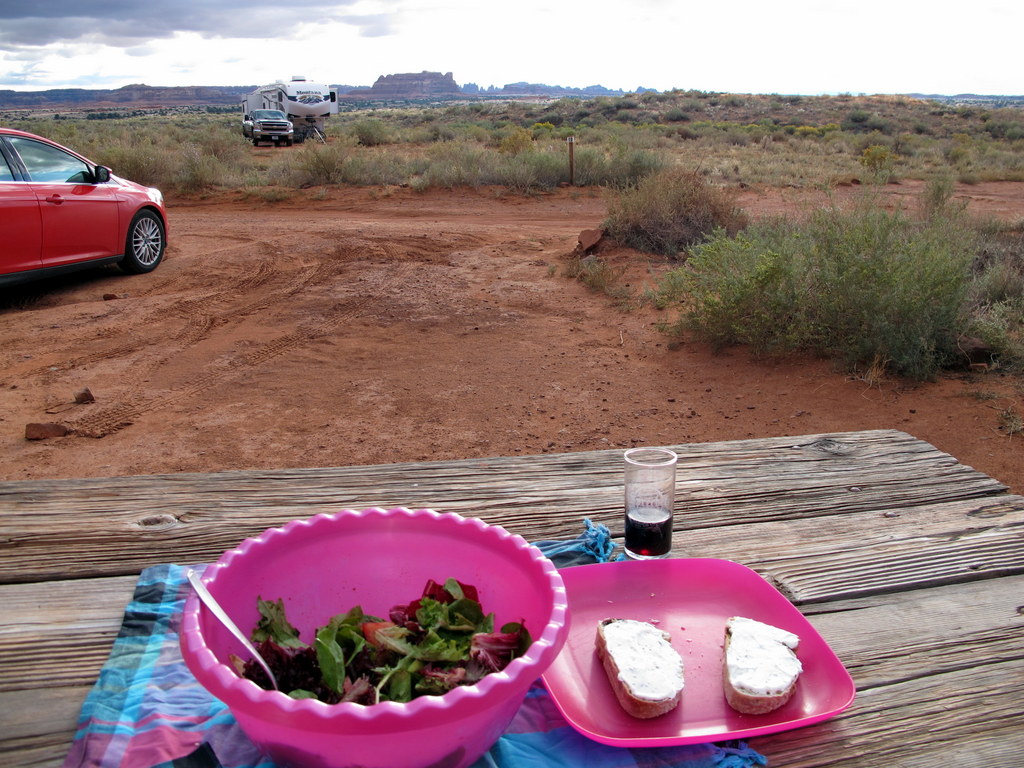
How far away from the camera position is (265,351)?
21.5 feet

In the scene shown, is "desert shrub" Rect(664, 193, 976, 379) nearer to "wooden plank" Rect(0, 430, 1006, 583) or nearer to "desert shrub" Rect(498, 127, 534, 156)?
"wooden plank" Rect(0, 430, 1006, 583)

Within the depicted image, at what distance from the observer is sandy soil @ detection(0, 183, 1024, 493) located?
503cm

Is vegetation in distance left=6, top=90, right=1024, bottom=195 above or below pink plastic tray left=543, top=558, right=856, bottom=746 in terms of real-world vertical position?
above

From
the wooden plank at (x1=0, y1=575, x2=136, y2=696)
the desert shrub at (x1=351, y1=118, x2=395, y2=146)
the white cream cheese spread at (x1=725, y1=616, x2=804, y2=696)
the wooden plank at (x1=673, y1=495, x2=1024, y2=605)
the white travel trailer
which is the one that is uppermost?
the white travel trailer

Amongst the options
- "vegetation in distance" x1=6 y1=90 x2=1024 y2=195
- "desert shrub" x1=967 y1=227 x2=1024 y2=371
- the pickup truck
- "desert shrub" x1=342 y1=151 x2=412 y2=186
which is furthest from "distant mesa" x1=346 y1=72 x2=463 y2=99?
"desert shrub" x1=967 y1=227 x2=1024 y2=371

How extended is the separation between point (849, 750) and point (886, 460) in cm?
117

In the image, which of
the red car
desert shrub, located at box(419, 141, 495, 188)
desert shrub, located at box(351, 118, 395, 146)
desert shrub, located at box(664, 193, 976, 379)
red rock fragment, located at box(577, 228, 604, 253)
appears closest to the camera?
desert shrub, located at box(664, 193, 976, 379)

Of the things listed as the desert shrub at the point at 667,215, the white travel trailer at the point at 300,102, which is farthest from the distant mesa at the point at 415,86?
the desert shrub at the point at 667,215

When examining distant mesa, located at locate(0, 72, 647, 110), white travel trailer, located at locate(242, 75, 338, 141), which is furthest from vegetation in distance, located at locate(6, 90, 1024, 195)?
distant mesa, located at locate(0, 72, 647, 110)

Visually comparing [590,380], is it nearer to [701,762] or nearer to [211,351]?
[211,351]

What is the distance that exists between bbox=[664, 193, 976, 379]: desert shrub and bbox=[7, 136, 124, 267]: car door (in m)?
5.67

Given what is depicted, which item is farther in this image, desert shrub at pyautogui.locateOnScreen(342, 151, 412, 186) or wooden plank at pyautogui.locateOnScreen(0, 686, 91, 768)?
desert shrub at pyautogui.locateOnScreen(342, 151, 412, 186)

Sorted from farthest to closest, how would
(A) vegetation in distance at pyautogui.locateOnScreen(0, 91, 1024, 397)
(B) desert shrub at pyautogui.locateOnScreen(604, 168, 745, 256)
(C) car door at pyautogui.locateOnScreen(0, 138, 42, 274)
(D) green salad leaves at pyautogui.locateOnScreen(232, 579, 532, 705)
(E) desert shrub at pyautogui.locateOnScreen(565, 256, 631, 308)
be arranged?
(B) desert shrub at pyautogui.locateOnScreen(604, 168, 745, 256) < (E) desert shrub at pyautogui.locateOnScreen(565, 256, 631, 308) < (C) car door at pyautogui.locateOnScreen(0, 138, 42, 274) < (A) vegetation in distance at pyautogui.locateOnScreen(0, 91, 1024, 397) < (D) green salad leaves at pyautogui.locateOnScreen(232, 579, 532, 705)

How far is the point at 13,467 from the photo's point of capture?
457 cm
